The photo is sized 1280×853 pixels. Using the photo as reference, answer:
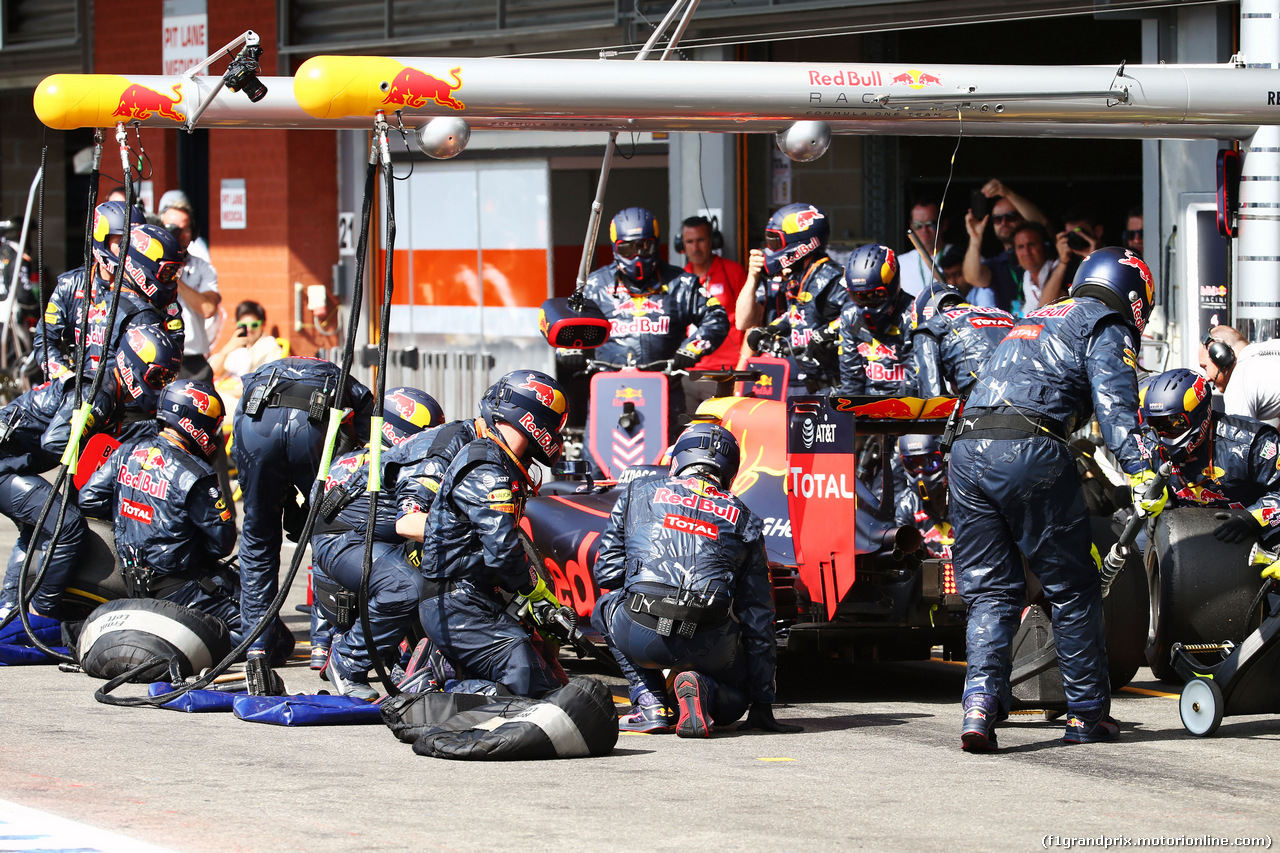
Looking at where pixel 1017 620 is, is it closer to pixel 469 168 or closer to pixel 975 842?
pixel 975 842

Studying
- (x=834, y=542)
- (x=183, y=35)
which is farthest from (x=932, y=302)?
(x=183, y=35)

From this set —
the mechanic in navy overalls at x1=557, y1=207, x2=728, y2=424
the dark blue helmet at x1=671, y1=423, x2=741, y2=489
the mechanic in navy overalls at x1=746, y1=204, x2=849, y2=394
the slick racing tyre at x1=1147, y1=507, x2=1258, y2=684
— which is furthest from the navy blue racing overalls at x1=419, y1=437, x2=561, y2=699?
the mechanic in navy overalls at x1=557, y1=207, x2=728, y2=424

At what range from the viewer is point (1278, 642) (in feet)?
23.4

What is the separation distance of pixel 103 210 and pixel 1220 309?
712 centimetres

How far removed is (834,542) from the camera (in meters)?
7.90

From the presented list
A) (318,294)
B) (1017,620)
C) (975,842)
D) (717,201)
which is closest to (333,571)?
(1017,620)

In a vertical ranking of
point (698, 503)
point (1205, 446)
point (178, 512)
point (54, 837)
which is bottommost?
point (54, 837)

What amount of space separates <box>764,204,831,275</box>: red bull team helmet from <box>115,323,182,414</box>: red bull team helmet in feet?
12.4

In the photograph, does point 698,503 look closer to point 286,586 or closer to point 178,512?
point 286,586

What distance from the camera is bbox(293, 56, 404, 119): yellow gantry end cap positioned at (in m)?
7.35

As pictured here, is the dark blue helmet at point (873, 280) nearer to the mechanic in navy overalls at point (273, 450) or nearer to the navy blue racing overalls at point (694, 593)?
the mechanic in navy overalls at point (273, 450)

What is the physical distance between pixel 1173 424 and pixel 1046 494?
1.54 metres

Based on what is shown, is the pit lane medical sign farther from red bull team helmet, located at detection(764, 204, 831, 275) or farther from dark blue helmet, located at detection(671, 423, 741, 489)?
dark blue helmet, located at detection(671, 423, 741, 489)

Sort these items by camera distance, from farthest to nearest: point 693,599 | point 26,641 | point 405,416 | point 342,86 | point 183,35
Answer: point 183,35 → point 26,641 → point 405,416 → point 342,86 → point 693,599
